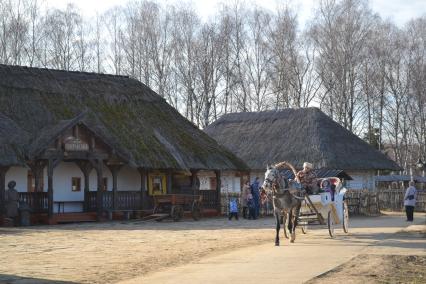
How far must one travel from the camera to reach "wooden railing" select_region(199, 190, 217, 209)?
34.6 m

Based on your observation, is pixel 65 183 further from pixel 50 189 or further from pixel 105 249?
pixel 105 249

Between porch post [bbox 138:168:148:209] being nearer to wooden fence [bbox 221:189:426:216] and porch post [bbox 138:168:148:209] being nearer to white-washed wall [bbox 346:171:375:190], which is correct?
wooden fence [bbox 221:189:426:216]

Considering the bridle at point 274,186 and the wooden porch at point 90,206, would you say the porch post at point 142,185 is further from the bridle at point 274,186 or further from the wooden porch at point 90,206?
the bridle at point 274,186

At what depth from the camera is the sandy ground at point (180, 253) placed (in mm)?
11961

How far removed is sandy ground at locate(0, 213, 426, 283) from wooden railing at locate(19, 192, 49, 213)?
4.51 metres

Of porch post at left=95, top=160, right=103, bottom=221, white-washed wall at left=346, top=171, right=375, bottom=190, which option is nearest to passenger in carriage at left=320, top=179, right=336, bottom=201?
porch post at left=95, top=160, right=103, bottom=221

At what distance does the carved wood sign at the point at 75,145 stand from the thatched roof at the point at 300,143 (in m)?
17.5

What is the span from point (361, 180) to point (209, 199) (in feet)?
49.3

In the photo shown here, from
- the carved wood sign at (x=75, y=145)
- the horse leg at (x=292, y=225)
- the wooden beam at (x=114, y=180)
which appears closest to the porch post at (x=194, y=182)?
the wooden beam at (x=114, y=180)

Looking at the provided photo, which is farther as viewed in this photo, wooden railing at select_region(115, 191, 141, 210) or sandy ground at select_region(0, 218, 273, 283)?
wooden railing at select_region(115, 191, 141, 210)

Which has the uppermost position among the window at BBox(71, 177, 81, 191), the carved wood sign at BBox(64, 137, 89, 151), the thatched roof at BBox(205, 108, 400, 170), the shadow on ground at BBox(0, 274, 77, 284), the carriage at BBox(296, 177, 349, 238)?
the thatched roof at BBox(205, 108, 400, 170)

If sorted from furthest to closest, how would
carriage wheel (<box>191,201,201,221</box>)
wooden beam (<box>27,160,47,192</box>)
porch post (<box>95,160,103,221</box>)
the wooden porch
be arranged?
carriage wheel (<box>191,201,201,221</box>), porch post (<box>95,160,103,221</box>), wooden beam (<box>27,160,47,192</box>), the wooden porch

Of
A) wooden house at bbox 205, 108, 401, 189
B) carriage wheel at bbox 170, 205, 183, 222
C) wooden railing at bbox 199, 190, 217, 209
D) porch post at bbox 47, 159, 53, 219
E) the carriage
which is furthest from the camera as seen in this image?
wooden house at bbox 205, 108, 401, 189

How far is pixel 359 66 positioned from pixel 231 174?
1780 centimetres
